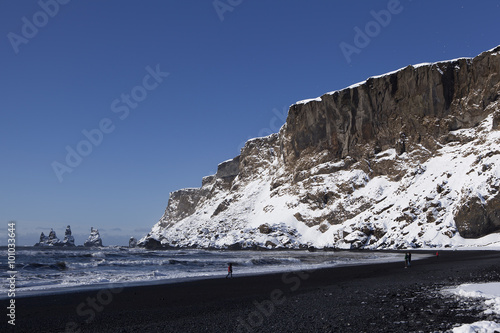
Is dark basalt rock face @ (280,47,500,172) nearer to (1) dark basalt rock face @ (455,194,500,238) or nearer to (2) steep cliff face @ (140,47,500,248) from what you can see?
(2) steep cliff face @ (140,47,500,248)

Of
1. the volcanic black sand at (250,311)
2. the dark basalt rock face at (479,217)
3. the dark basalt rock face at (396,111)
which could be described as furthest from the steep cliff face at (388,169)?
the volcanic black sand at (250,311)

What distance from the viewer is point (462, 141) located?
118 meters

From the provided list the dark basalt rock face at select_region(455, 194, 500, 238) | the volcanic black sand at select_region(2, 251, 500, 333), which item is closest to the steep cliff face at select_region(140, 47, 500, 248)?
the dark basalt rock face at select_region(455, 194, 500, 238)

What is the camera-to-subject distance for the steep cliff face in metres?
91.0

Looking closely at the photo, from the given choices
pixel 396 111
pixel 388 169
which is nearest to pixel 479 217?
pixel 388 169

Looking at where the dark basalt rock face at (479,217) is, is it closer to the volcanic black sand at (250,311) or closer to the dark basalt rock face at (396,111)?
the dark basalt rock face at (396,111)

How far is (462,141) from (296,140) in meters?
68.8

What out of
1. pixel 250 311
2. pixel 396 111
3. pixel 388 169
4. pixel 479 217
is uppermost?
pixel 396 111

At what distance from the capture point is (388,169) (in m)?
132

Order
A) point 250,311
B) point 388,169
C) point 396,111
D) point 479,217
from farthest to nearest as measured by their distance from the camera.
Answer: point 396,111 < point 388,169 < point 479,217 < point 250,311

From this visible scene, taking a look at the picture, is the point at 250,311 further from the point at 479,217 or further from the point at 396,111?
the point at 396,111

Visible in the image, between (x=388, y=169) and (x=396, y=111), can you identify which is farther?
(x=396, y=111)

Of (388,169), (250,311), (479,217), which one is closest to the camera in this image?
(250,311)

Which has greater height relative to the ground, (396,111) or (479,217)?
(396,111)
